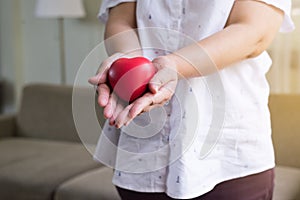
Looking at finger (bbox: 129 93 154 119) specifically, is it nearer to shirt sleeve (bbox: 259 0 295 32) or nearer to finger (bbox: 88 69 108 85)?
finger (bbox: 88 69 108 85)

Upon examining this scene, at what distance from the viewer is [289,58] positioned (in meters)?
2.54

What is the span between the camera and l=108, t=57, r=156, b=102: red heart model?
667mm

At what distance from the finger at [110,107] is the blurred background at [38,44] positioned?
8.10 ft

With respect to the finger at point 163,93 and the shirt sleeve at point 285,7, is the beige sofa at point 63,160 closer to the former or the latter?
the shirt sleeve at point 285,7

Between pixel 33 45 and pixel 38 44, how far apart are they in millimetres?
51

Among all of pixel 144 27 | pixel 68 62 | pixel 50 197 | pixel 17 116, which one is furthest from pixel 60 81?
pixel 144 27

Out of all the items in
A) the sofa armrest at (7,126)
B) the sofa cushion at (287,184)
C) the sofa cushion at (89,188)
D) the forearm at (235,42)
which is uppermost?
the forearm at (235,42)

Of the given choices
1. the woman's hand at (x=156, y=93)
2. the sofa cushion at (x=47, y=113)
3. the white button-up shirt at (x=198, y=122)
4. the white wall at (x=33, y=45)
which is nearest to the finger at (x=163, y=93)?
the woman's hand at (x=156, y=93)

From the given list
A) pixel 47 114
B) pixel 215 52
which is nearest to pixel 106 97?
pixel 215 52

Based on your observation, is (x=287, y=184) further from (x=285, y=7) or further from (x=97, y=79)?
(x=97, y=79)

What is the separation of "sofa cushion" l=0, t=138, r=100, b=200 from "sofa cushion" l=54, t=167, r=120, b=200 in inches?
2.5

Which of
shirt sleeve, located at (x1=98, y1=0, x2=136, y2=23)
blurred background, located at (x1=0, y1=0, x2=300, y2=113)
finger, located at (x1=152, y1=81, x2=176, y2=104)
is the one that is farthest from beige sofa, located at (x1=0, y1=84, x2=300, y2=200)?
finger, located at (x1=152, y1=81, x2=176, y2=104)

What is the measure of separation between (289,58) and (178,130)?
184 cm

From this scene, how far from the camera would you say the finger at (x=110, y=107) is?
0.67 metres
